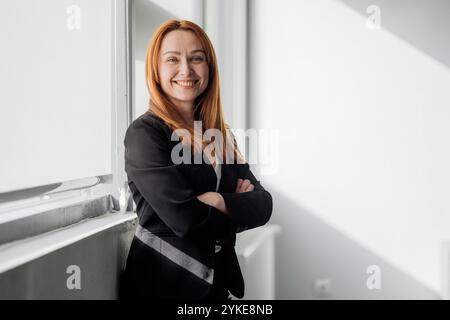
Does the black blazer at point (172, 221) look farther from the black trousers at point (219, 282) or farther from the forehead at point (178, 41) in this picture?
the forehead at point (178, 41)

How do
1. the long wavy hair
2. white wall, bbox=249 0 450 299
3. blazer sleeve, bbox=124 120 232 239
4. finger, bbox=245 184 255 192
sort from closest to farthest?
blazer sleeve, bbox=124 120 232 239, the long wavy hair, finger, bbox=245 184 255 192, white wall, bbox=249 0 450 299

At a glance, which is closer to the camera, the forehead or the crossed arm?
the crossed arm

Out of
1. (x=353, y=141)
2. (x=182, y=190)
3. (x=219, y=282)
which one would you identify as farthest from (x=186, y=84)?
(x=353, y=141)

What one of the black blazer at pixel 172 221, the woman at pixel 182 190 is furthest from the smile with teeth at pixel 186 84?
the black blazer at pixel 172 221

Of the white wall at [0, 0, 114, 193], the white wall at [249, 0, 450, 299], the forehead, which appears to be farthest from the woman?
the white wall at [249, 0, 450, 299]

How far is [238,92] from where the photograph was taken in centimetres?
229

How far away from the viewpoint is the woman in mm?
918

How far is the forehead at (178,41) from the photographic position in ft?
3.39

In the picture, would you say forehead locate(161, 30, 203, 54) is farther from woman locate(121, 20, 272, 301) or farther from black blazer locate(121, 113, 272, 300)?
black blazer locate(121, 113, 272, 300)

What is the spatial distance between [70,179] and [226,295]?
1.55 ft

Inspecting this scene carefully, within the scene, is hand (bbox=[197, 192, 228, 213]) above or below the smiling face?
below

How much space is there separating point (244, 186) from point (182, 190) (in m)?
0.24

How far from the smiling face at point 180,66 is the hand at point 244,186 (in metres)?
0.24
